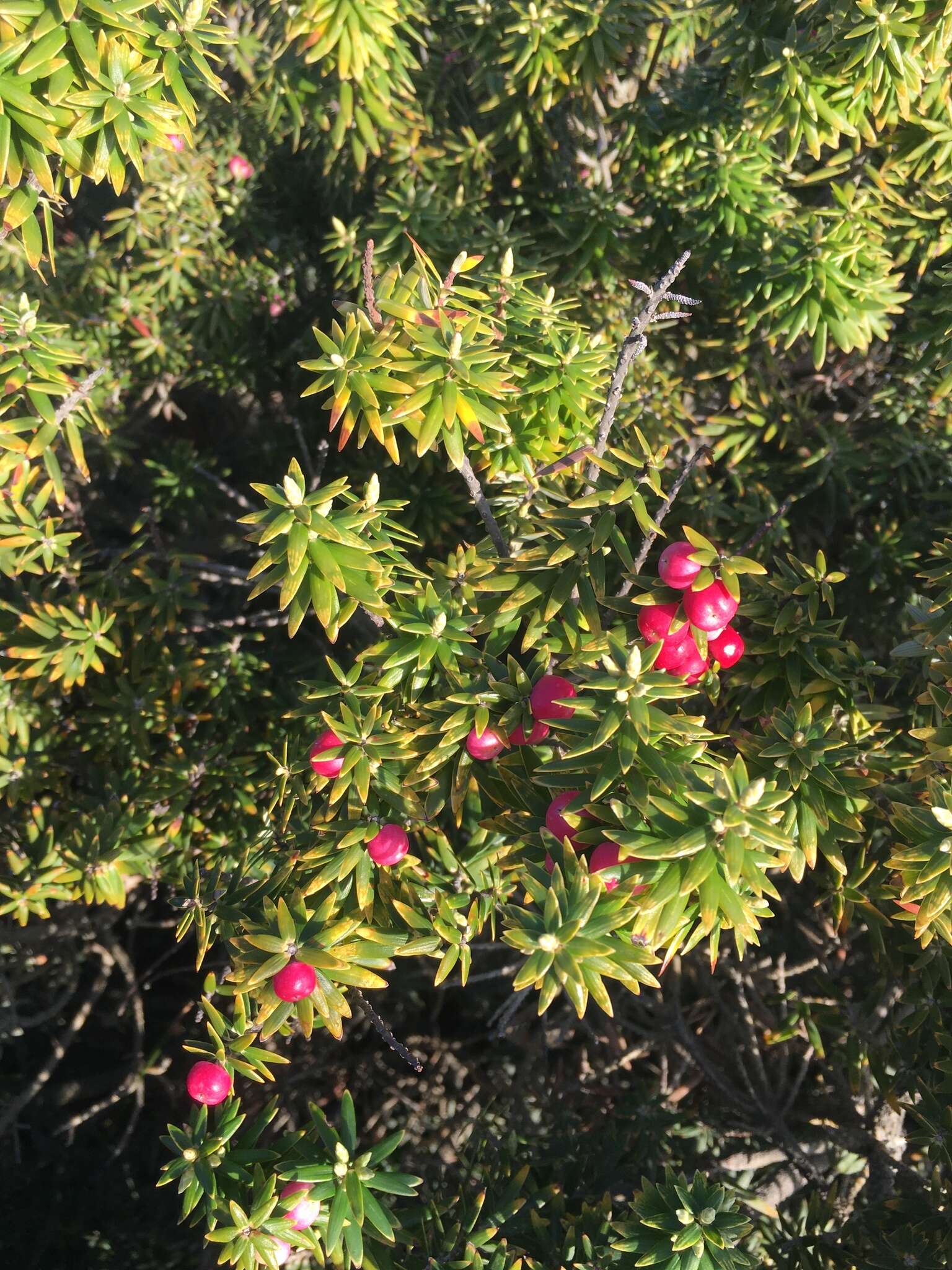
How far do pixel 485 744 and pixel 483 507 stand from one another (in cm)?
49

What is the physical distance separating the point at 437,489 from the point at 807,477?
1.34 m

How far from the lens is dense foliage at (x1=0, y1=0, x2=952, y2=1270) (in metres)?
1.81

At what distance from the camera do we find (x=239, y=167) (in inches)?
157

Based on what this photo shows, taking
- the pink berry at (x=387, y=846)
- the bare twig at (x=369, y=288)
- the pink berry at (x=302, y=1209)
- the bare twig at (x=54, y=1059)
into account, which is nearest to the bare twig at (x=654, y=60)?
the bare twig at (x=369, y=288)

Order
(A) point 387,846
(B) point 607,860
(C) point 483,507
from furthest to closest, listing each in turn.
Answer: (C) point 483,507, (A) point 387,846, (B) point 607,860

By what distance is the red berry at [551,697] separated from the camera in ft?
5.82

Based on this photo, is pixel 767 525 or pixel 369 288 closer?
pixel 369 288

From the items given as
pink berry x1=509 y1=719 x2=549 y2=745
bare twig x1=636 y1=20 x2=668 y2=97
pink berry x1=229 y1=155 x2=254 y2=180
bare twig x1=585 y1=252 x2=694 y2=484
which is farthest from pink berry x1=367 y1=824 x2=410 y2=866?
pink berry x1=229 y1=155 x2=254 y2=180

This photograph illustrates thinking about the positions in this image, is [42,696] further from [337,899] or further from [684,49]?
[684,49]

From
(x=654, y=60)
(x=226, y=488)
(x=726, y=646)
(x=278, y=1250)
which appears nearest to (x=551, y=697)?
(x=726, y=646)

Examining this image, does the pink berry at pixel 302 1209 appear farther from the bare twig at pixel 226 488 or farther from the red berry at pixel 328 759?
the bare twig at pixel 226 488

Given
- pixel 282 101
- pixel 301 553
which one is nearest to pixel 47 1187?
pixel 301 553

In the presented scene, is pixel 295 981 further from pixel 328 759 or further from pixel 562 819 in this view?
pixel 562 819

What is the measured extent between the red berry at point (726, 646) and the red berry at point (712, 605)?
0.51ft
